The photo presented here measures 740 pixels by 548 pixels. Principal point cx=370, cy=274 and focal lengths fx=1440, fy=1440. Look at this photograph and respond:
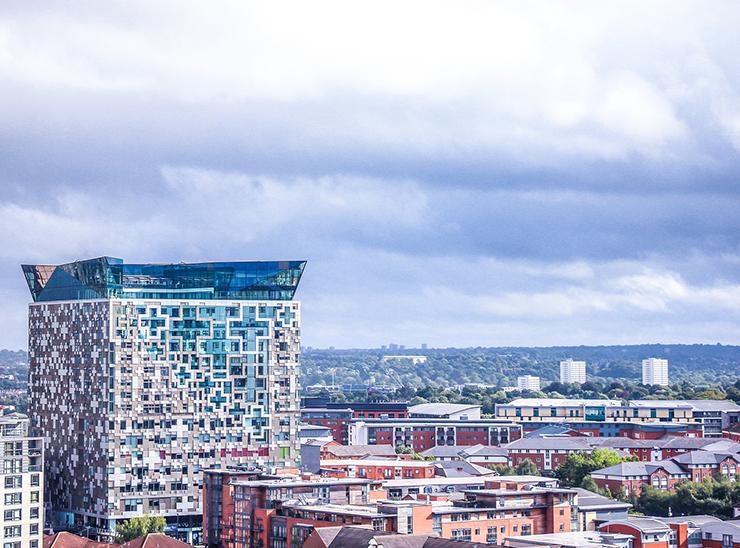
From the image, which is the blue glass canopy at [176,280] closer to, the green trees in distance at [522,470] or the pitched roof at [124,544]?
the pitched roof at [124,544]

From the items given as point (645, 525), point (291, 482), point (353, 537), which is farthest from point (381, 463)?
point (353, 537)

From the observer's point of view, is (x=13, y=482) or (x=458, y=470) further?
(x=458, y=470)

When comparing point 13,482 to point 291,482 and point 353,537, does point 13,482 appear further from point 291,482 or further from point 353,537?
point 291,482

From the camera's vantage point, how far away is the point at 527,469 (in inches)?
7554

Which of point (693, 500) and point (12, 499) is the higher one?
point (12, 499)

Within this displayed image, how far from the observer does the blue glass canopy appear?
485ft

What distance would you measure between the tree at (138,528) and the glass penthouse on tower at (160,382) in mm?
6366

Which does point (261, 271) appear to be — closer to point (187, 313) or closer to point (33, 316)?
point (187, 313)

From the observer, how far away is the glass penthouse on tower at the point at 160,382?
474 feet

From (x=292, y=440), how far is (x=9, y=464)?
51904mm

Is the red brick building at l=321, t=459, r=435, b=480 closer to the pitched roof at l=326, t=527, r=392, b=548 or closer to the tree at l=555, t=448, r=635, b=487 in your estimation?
the tree at l=555, t=448, r=635, b=487

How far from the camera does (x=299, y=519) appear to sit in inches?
4530

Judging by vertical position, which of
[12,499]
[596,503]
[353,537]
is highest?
[12,499]

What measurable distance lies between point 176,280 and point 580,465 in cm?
6452
